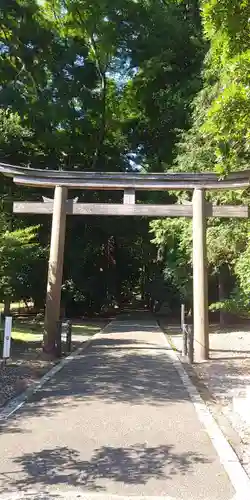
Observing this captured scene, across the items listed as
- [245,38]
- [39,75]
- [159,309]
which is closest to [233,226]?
[245,38]

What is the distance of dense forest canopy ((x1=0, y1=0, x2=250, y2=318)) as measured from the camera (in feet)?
68.8

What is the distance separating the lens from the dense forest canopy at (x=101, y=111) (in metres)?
21.0

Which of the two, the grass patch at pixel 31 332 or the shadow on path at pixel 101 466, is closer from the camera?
the shadow on path at pixel 101 466

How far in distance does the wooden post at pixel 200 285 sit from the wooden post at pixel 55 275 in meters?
3.57

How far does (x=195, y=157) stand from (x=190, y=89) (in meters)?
5.48

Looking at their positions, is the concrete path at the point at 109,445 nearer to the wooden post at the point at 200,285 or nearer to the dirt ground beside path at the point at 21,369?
the dirt ground beside path at the point at 21,369

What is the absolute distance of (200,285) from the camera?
1154cm

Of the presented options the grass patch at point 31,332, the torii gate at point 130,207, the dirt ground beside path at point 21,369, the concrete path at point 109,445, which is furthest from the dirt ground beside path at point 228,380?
the grass patch at point 31,332

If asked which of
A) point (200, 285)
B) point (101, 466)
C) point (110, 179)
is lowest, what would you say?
point (101, 466)

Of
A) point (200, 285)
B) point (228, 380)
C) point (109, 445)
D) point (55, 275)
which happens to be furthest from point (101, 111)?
point (109, 445)

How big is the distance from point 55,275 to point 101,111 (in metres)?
17.1

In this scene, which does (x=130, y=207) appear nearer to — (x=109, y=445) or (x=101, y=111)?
(x=109, y=445)

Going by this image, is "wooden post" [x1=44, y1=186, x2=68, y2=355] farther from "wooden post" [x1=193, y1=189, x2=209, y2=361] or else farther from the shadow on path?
the shadow on path

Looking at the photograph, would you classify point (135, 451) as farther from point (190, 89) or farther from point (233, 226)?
point (190, 89)
